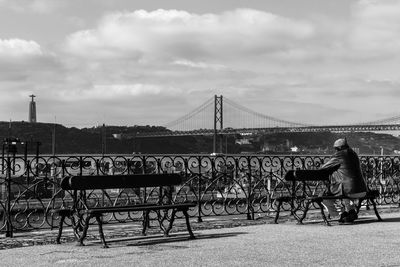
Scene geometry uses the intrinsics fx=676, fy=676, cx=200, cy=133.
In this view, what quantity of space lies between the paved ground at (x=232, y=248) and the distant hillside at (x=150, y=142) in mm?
42579

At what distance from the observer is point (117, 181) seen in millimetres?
7625

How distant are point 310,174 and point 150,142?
57195 mm

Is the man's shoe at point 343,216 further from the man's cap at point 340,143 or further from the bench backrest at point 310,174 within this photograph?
the man's cap at point 340,143

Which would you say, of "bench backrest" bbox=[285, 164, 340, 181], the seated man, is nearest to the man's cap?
the seated man

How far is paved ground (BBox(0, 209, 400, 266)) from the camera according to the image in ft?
19.8

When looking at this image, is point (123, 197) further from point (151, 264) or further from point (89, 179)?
point (151, 264)

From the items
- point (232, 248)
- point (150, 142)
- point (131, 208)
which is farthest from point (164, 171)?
point (150, 142)

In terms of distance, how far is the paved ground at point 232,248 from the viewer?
6.03 metres

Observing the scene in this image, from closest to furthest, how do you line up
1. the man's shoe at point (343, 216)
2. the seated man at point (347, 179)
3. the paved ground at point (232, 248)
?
the paved ground at point (232, 248)
the man's shoe at point (343, 216)
the seated man at point (347, 179)

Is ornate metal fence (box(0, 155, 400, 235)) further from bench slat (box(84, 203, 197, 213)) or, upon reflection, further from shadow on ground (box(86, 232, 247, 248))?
bench slat (box(84, 203, 197, 213))

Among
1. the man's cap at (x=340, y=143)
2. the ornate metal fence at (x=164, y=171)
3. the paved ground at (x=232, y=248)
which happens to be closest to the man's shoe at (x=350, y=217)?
the paved ground at (x=232, y=248)

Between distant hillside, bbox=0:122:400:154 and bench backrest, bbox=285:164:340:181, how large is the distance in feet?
135

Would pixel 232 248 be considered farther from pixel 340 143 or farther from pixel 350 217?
pixel 340 143

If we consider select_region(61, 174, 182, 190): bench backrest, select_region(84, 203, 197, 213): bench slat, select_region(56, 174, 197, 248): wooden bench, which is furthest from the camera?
select_region(61, 174, 182, 190): bench backrest
